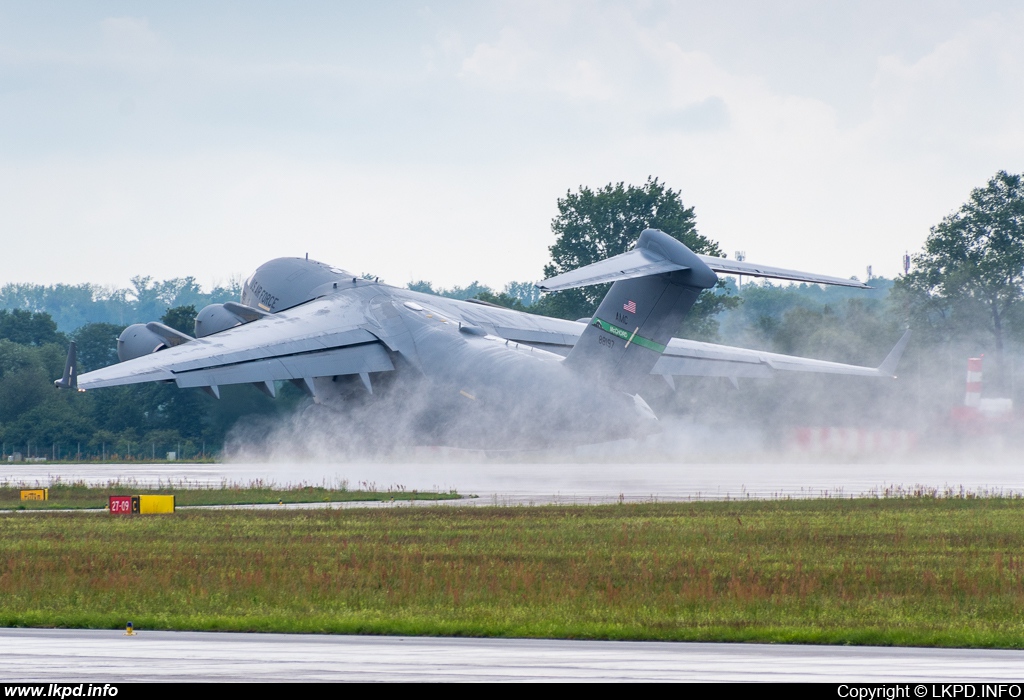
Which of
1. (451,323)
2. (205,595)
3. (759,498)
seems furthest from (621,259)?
(205,595)

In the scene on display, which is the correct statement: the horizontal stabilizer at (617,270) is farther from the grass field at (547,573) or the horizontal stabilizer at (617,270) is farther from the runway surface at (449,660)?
the runway surface at (449,660)

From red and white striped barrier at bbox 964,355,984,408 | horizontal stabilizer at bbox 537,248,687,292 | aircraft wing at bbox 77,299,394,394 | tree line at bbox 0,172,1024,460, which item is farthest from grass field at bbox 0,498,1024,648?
red and white striped barrier at bbox 964,355,984,408

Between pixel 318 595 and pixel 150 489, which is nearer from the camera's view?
pixel 318 595

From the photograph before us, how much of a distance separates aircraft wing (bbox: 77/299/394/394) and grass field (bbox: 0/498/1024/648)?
8.69 meters

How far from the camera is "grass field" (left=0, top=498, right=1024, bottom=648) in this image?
14195 millimetres

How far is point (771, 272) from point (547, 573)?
629 inches

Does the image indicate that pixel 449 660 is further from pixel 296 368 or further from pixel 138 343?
pixel 138 343

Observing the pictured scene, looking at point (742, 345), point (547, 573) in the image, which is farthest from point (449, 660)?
point (742, 345)

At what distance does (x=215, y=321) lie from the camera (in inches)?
1795

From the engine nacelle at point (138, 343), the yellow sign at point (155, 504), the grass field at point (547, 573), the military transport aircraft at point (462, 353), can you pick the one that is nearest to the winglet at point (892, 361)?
the military transport aircraft at point (462, 353)

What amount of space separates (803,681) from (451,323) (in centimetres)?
3351

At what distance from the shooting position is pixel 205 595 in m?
16.5

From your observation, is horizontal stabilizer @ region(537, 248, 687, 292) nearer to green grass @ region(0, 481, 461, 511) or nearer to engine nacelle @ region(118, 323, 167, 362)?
green grass @ region(0, 481, 461, 511)

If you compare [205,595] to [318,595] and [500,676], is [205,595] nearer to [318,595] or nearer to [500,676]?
[318,595]
